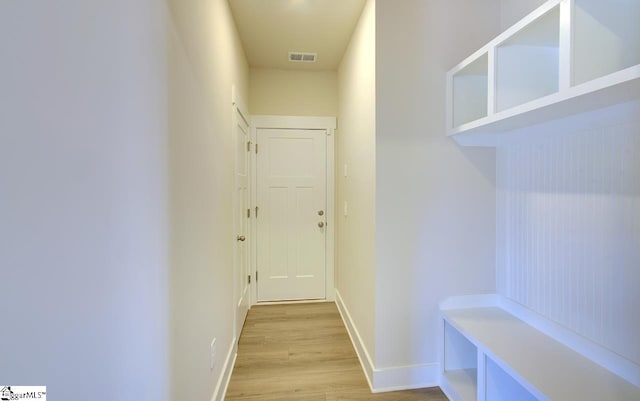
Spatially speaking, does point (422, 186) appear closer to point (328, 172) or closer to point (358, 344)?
point (358, 344)

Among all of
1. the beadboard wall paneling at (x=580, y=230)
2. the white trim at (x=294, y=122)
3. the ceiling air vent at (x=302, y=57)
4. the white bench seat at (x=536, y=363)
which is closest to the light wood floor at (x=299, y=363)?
the white bench seat at (x=536, y=363)

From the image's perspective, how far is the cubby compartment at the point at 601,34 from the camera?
1083 mm

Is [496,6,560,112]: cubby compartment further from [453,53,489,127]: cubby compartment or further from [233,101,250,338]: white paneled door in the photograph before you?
[233,101,250,338]: white paneled door

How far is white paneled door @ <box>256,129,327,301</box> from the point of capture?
3.18 m

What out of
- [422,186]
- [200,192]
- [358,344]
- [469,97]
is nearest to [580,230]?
[422,186]

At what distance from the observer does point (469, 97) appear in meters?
1.84

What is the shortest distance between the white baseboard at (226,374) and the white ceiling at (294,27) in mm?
2543

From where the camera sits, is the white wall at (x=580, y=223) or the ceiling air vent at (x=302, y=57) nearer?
the white wall at (x=580, y=223)

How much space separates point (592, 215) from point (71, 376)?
1963 millimetres

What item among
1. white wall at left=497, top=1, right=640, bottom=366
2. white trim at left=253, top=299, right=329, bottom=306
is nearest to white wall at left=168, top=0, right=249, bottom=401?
white trim at left=253, top=299, right=329, bottom=306

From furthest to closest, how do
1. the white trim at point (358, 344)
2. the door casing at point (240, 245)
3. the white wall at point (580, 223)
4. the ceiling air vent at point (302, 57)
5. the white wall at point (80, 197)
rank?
the ceiling air vent at point (302, 57) → the door casing at point (240, 245) → the white trim at point (358, 344) → the white wall at point (580, 223) → the white wall at point (80, 197)

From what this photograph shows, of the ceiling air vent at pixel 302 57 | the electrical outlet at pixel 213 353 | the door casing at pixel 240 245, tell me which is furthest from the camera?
the ceiling air vent at pixel 302 57

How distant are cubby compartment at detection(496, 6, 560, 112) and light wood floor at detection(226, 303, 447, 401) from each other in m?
1.83

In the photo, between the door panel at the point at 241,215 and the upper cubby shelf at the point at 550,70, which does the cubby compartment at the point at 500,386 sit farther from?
the door panel at the point at 241,215
